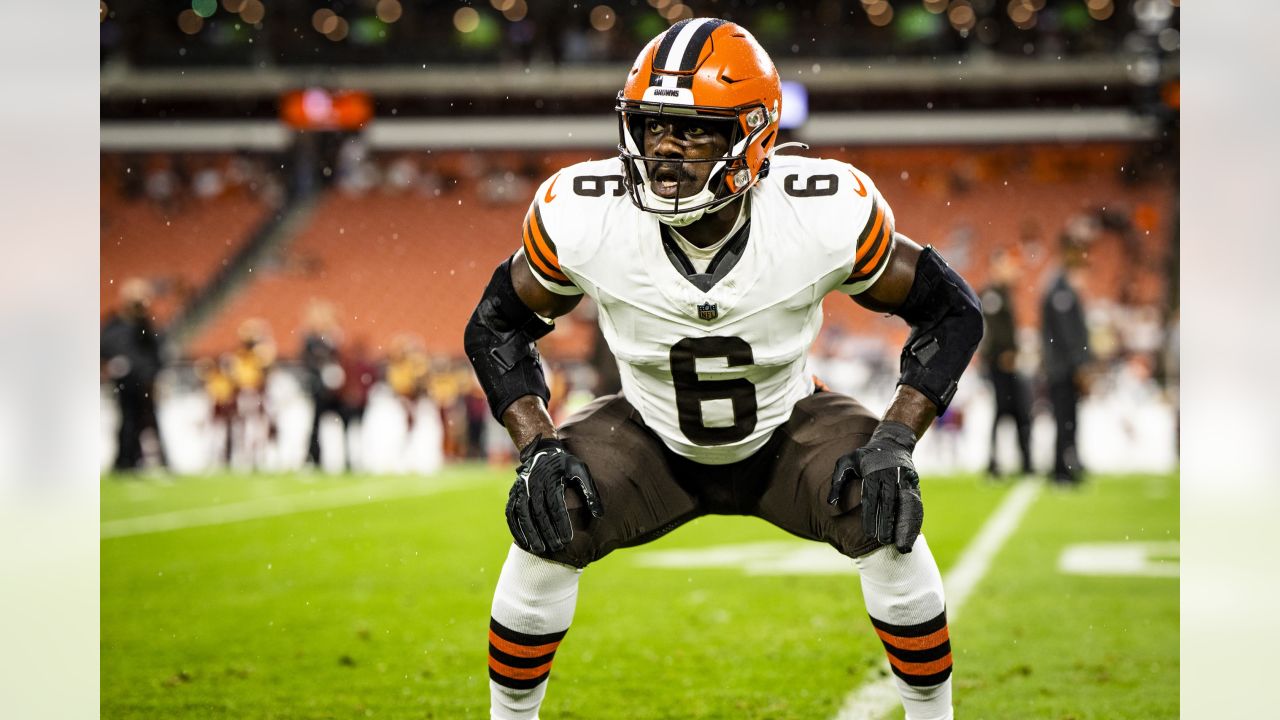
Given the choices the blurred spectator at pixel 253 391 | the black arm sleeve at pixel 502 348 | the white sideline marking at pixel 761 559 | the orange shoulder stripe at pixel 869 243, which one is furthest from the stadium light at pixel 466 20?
the orange shoulder stripe at pixel 869 243

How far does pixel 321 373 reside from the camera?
9.59 m

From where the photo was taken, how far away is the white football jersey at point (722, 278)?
2.34 meters

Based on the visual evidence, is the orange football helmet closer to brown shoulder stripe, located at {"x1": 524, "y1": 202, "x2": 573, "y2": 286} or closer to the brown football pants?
brown shoulder stripe, located at {"x1": 524, "y1": 202, "x2": 573, "y2": 286}

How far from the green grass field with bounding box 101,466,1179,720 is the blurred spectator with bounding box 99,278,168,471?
2.55 m

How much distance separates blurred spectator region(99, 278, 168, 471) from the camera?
922 cm

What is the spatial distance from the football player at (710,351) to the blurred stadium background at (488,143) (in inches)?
472

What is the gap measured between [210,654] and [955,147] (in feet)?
49.8

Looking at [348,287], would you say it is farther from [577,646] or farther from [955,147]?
[577,646]

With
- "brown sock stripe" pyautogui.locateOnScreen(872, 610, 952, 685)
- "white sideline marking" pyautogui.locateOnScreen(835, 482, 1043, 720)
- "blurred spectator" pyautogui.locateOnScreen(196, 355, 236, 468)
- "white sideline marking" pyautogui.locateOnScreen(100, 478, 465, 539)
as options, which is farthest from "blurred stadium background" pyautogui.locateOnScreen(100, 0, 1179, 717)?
"brown sock stripe" pyautogui.locateOnScreen(872, 610, 952, 685)

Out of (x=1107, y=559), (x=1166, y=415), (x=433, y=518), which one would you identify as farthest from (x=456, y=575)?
(x=1166, y=415)

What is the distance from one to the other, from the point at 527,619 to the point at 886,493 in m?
0.70

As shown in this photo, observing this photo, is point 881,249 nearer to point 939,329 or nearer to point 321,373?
point 939,329

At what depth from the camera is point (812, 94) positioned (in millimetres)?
16797

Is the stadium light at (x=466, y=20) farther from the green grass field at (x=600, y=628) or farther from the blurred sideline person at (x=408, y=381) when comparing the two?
the green grass field at (x=600, y=628)
